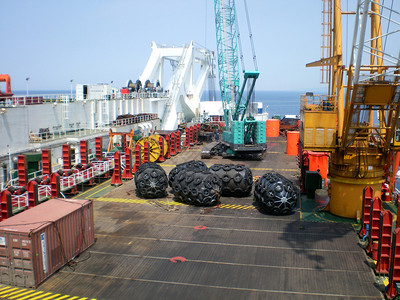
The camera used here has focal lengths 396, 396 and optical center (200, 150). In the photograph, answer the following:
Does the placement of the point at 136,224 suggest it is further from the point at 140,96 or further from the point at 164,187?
the point at 140,96

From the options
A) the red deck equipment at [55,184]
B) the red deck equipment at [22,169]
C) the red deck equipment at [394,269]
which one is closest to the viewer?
the red deck equipment at [394,269]

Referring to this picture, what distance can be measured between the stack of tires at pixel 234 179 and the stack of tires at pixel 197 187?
134 centimetres

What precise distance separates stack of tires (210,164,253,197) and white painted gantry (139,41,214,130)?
105 feet

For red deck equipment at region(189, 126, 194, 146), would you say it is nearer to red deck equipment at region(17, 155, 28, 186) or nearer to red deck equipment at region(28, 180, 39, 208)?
red deck equipment at region(17, 155, 28, 186)

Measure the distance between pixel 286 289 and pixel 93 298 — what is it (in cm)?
604

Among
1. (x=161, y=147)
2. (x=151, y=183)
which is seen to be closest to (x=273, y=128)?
(x=161, y=147)

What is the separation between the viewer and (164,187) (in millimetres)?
23219

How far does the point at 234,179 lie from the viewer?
23.1m

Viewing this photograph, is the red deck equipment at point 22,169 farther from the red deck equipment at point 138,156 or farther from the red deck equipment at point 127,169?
the red deck equipment at point 138,156

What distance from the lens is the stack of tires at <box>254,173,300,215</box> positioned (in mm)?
19609

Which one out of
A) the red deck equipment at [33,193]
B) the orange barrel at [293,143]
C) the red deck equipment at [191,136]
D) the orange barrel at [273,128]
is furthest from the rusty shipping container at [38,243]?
the orange barrel at [273,128]

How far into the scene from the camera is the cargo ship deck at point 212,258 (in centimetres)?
1255

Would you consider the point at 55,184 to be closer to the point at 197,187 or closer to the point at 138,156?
the point at 197,187

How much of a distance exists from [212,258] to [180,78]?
42249mm
